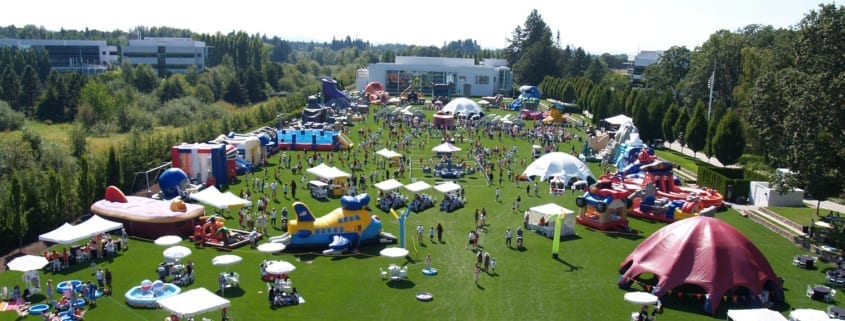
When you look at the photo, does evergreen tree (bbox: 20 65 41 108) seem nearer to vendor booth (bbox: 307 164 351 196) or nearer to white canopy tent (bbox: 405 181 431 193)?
vendor booth (bbox: 307 164 351 196)

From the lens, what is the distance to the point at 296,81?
124312 mm

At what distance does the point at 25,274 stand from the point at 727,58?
213ft

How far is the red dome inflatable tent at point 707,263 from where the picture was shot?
22.5 metres

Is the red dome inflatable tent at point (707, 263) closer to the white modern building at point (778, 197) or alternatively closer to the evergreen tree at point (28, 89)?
the white modern building at point (778, 197)

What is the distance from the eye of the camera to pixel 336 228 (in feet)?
91.5

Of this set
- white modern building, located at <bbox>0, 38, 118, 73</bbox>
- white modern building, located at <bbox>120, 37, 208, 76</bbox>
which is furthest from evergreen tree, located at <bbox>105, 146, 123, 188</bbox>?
white modern building, located at <bbox>0, 38, 118, 73</bbox>

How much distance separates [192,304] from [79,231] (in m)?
10.1

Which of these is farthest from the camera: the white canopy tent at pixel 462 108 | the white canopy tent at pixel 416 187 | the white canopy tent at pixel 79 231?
the white canopy tent at pixel 462 108

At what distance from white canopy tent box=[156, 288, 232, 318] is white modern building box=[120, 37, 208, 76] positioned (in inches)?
4268

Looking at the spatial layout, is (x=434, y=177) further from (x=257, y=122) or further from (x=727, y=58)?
(x=727, y=58)

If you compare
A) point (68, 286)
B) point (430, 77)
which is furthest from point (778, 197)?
point (430, 77)

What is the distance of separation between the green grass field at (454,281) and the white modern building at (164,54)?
325 feet

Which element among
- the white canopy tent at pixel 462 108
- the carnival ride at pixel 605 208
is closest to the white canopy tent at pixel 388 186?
the carnival ride at pixel 605 208

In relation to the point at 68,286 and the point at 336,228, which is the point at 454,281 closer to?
the point at 336,228
